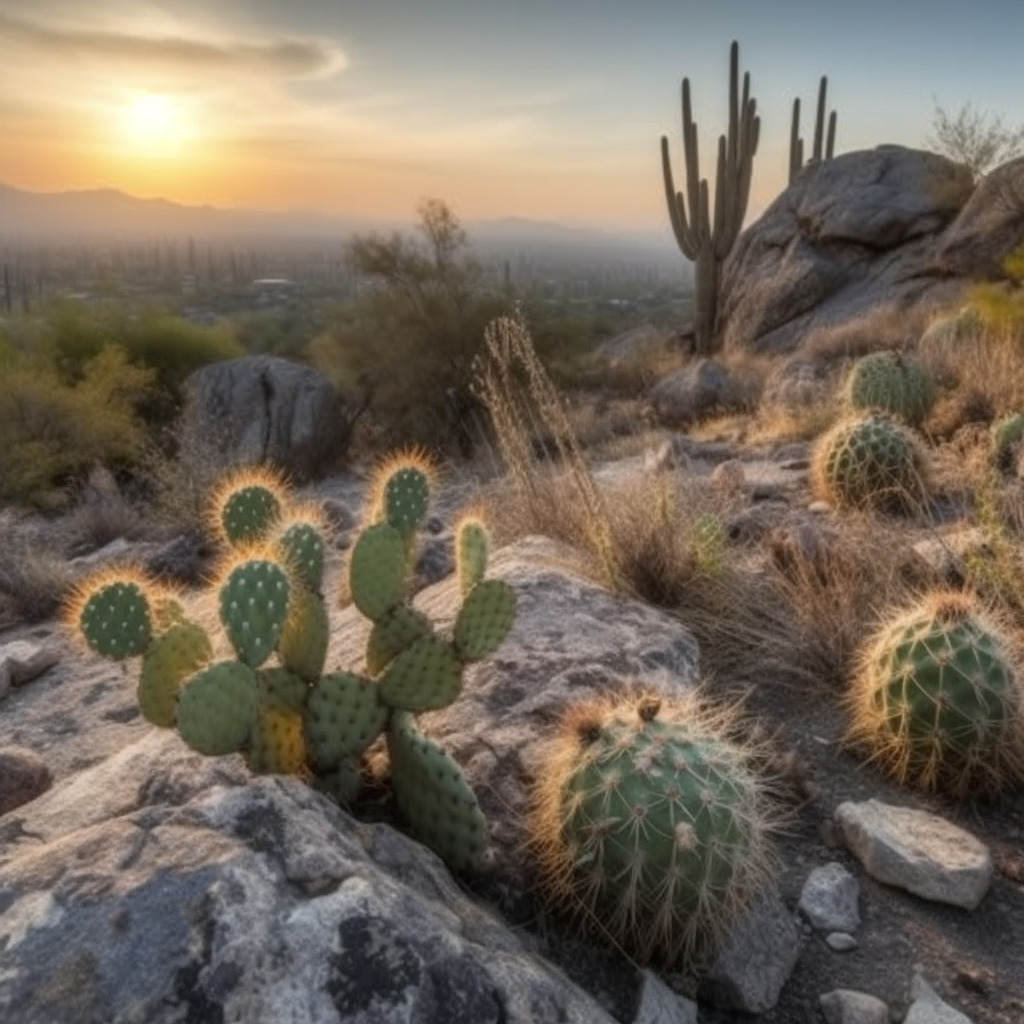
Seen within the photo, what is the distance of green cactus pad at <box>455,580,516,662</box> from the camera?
2.81 meters

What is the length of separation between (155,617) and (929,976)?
6.94 feet

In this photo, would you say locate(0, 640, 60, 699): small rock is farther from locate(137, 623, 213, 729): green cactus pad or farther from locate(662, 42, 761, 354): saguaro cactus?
locate(662, 42, 761, 354): saguaro cactus

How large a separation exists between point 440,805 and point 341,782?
0.28 m

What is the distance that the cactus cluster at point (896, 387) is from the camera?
27.5 feet

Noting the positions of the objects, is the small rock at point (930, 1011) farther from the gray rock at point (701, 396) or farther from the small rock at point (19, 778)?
the gray rock at point (701, 396)

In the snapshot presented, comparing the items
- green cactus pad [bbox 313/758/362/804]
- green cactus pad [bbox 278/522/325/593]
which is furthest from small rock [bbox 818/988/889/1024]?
green cactus pad [bbox 278/522/325/593]

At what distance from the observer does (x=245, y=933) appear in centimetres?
183

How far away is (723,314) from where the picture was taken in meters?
23.8

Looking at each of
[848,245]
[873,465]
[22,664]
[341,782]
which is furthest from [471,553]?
[848,245]

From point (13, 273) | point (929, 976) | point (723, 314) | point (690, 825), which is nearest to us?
point (690, 825)

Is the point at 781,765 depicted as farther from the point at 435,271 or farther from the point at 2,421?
the point at 435,271

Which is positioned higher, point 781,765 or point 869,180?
point 869,180

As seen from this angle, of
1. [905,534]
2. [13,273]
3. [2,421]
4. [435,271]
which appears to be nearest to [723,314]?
[435,271]

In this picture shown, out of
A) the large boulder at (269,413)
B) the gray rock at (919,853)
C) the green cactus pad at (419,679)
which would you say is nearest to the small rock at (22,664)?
the green cactus pad at (419,679)
